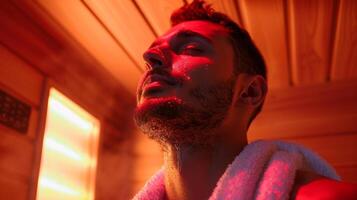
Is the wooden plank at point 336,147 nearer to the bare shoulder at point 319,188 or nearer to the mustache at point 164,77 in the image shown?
the bare shoulder at point 319,188

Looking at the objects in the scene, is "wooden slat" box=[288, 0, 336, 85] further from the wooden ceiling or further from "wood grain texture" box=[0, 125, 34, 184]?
"wood grain texture" box=[0, 125, 34, 184]

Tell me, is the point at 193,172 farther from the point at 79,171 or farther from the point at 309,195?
the point at 79,171

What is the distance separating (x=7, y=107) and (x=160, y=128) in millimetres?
709

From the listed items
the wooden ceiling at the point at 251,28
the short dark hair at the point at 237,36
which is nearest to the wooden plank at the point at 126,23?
the wooden ceiling at the point at 251,28

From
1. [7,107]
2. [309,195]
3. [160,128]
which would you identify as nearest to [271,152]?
[309,195]

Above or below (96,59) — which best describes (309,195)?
below

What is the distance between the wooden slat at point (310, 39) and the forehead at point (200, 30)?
18.8 inches

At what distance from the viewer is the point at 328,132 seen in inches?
85.4

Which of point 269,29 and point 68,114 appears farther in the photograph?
point 68,114

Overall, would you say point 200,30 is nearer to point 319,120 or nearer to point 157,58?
point 157,58

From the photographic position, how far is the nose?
3.58 ft

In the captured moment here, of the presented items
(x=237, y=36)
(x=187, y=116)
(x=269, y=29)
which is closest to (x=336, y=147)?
(x=269, y=29)

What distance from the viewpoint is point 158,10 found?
163 centimetres

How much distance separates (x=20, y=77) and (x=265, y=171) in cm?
106
